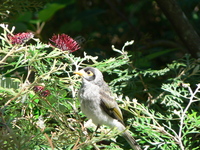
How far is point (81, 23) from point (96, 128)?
8.52ft

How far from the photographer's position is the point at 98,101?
2.85 meters

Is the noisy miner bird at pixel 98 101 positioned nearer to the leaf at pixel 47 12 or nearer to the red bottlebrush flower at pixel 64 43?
the red bottlebrush flower at pixel 64 43

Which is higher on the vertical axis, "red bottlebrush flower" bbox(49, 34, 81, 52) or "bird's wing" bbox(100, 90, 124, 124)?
"red bottlebrush flower" bbox(49, 34, 81, 52)

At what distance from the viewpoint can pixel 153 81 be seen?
328 cm

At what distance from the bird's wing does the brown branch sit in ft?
4.08

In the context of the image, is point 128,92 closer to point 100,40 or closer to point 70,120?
point 70,120

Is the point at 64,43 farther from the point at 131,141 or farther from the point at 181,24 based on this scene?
the point at 181,24

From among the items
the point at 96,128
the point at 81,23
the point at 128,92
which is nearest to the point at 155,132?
the point at 96,128

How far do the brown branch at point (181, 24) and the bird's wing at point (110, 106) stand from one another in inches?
48.9

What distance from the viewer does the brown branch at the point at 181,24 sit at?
11.7ft

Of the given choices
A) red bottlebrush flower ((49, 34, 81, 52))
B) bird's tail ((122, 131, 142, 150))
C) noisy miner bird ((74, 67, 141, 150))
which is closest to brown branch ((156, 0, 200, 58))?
noisy miner bird ((74, 67, 141, 150))

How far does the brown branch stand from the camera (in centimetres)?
355

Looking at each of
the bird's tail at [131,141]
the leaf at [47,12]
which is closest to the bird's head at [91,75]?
the bird's tail at [131,141]

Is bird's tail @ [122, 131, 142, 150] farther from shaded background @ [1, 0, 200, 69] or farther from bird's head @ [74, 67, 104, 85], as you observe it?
shaded background @ [1, 0, 200, 69]
